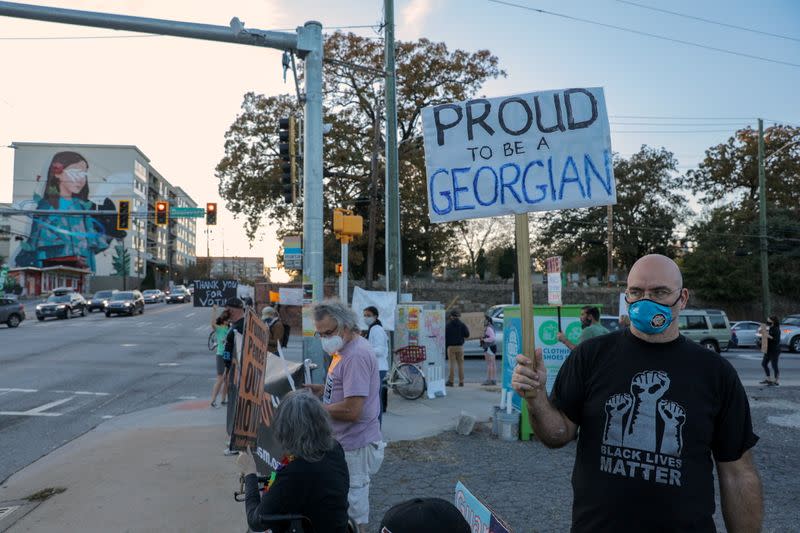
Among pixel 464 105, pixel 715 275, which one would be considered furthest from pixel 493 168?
pixel 715 275

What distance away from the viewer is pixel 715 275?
1512 inches

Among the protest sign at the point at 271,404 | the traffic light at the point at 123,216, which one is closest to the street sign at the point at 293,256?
the protest sign at the point at 271,404

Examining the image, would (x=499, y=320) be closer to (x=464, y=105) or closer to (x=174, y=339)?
(x=174, y=339)

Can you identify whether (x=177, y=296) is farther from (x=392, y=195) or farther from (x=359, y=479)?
(x=359, y=479)

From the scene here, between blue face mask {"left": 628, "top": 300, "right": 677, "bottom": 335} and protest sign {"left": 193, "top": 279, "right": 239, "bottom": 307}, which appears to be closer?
blue face mask {"left": 628, "top": 300, "right": 677, "bottom": 335}

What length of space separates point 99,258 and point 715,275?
81.7 m

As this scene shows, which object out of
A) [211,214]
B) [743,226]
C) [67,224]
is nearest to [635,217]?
[743,226]

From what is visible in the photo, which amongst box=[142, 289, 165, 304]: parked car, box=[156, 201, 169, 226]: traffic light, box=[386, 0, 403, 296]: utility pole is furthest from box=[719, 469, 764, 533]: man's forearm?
box=[142, 289, 165, 304]: parked car

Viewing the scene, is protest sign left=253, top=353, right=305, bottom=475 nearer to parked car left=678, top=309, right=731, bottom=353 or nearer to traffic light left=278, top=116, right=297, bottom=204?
traffic light left=278, top=116, right=297, bottom=204

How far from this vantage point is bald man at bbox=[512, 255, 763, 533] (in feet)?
7.44

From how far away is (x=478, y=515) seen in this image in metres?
2.33

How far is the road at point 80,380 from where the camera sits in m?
9.16

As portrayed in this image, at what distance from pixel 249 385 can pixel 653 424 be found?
2.86 metres

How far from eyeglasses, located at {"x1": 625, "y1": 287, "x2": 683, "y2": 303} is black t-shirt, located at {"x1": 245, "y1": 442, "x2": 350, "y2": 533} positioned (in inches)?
66.7
